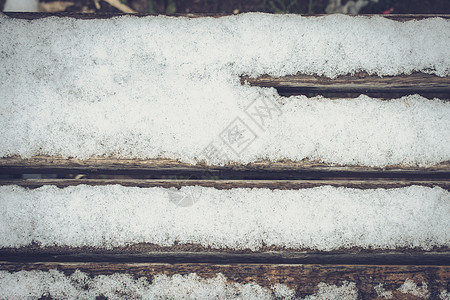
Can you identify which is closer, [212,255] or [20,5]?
[212,255]

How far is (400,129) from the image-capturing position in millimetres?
932

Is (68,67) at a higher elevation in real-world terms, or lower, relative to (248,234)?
higher

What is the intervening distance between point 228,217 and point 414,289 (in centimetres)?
62

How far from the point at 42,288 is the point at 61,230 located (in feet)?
0.61

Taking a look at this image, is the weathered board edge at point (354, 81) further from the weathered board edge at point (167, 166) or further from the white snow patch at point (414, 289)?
the white snow patch at point (414, 289)

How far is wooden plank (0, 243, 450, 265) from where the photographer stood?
897 millimetres

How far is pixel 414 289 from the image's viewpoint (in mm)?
912

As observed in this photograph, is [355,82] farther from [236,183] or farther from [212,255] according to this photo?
[212,255]

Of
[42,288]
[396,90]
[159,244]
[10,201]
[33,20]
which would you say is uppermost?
[33,20]

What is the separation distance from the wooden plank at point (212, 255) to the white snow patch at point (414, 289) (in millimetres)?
68

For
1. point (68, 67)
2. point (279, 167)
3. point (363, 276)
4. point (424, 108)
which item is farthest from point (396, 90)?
point (68, 67)

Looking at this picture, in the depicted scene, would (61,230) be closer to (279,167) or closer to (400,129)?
(279,167)

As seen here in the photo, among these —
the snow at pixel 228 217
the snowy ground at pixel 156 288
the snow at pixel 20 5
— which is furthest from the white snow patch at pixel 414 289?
the snow at pixel 20 5

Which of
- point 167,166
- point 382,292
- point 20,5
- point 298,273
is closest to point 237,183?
point 167,166
